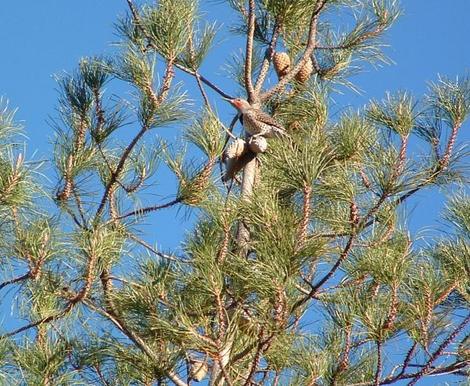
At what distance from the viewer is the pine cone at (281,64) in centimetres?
276

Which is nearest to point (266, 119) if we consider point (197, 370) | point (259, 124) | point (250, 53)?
point (259, 124)

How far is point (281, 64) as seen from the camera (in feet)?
9.04

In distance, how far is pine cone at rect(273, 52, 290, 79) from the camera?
276 cm

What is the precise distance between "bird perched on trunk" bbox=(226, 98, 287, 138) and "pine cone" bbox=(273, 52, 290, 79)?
0.77ft

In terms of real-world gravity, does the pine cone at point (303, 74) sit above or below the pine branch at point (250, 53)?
above

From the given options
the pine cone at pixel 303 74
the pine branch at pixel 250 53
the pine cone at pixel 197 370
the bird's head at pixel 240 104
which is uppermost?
the pine cone at pixel 303 74

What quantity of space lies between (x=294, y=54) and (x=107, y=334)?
883mm

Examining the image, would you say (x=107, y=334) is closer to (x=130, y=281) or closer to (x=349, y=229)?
(x=130, y=281)

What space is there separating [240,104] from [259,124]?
77 mm

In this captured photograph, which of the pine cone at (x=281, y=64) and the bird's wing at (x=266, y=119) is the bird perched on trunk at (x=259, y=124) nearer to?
the bird's wing at (x=266, y=119)

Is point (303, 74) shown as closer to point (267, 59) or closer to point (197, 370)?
point (267, 59)

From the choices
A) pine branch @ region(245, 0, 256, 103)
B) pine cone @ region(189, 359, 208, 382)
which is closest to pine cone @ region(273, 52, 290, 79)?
pine branch @ region(245, 0, 256, 103)

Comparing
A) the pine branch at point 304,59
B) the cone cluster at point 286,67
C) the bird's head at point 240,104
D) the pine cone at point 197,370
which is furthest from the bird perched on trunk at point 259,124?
the pine cone at point 197,370

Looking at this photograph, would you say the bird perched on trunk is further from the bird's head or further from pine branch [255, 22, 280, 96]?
pine branch [255, 22, 280, 96]
